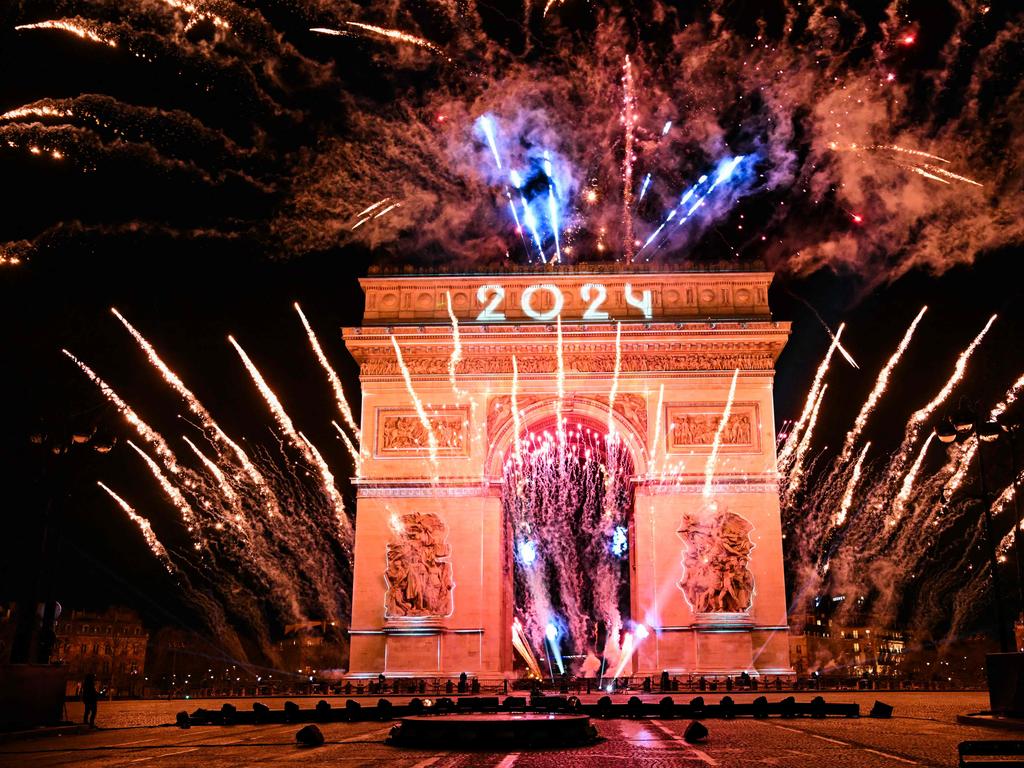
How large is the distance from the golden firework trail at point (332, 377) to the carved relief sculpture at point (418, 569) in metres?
2.66

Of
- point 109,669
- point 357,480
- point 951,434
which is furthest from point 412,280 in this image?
point 109,669

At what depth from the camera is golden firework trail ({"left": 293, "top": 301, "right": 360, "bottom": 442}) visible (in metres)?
26.7

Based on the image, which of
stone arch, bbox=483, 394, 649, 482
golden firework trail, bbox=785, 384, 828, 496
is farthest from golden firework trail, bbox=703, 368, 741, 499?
golden firework trail, bbox=785, 384, 828, 496

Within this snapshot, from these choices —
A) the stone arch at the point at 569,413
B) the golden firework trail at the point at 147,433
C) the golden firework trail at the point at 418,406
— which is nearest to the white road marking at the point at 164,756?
the golden firework trail at the point at 147,433

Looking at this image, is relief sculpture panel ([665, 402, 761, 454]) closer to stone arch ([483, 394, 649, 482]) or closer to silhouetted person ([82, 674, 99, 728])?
stone arch ([483, 394, 649, 482])

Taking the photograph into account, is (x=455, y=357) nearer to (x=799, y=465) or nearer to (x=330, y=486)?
(x=330, y=486)

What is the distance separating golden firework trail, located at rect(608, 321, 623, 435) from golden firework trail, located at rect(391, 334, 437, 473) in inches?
185

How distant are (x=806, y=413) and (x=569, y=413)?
6.19m

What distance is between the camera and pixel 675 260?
28.5m

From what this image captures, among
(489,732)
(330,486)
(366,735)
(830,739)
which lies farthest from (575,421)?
(489,732)

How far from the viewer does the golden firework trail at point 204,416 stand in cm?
2417

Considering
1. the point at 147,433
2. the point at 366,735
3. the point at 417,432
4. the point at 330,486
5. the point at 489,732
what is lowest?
the point at 366,735

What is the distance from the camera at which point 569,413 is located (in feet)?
90.3

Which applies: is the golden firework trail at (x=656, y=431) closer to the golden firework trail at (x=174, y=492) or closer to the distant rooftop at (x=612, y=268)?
the distant rooftop at (x=612, y=268)
